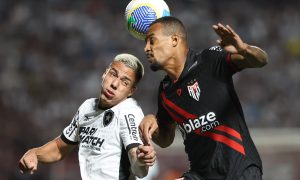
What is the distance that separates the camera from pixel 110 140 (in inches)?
229

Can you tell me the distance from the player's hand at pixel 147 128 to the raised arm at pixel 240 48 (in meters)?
0.88

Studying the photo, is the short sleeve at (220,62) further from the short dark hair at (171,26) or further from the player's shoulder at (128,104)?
the player's shoulder at (128,104)

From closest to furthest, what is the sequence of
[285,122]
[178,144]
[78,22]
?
[178,144]
[285,122]
[78,22]

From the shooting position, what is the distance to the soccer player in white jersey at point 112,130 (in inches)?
228

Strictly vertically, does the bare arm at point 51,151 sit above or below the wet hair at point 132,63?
below

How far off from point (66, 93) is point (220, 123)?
913 cm

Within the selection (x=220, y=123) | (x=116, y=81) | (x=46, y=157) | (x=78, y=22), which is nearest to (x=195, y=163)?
(x=220, y=123)

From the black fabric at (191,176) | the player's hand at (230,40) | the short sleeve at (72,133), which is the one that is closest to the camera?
the player's hand at (230,40)

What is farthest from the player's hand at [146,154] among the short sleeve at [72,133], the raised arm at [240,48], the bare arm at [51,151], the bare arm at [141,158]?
the bare arm at [51,151]

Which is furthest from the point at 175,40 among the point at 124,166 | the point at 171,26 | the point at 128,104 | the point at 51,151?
the point at 51,151

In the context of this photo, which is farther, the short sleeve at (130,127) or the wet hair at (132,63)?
the wet hair at (132,63)

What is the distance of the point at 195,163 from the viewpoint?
228 inches

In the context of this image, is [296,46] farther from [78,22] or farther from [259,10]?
[78,22]

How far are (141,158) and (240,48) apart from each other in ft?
3.36
